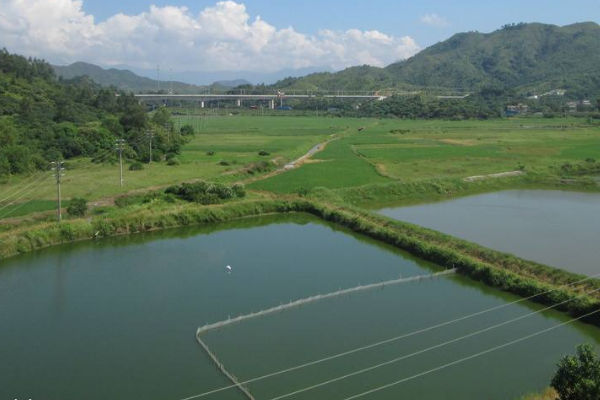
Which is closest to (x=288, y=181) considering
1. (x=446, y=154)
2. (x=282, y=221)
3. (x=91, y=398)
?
(x=282, y=221)

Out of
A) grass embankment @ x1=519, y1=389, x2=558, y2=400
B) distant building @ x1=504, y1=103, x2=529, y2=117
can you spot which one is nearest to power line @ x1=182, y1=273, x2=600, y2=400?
grass embankment @ x1=519, y1=389, x2=558, y2=400

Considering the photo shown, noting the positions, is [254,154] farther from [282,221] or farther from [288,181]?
[282,221]

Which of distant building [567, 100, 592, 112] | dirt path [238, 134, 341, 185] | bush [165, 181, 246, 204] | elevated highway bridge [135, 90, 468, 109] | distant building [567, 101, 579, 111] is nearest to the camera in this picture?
bush [165, 181, 246, 204]

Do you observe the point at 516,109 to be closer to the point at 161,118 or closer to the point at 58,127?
the point at 161,118

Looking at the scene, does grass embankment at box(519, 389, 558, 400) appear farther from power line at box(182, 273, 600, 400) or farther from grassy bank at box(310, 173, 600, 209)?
grassy bank at box(310, 173, 600, 209)

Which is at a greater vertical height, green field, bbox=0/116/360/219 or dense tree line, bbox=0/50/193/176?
dense tree line, bbox=0/50/193/176

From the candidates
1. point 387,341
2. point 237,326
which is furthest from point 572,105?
point 237,326
